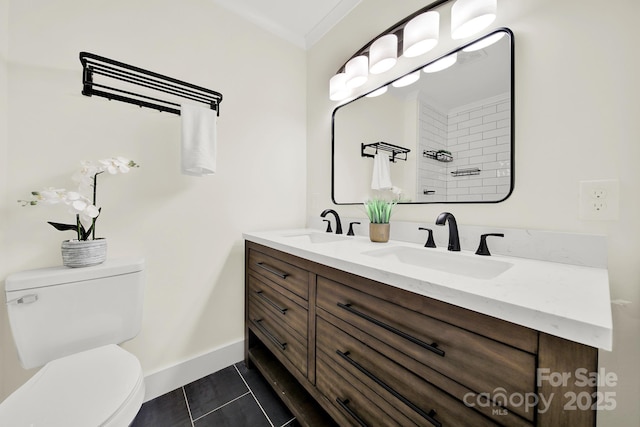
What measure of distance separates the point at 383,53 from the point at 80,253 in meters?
1.78

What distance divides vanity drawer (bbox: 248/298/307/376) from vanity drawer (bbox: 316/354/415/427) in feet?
0.41

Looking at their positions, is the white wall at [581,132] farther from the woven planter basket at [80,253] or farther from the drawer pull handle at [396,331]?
the woven planter basket at [80,253]

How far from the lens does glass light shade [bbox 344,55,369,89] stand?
152 cm

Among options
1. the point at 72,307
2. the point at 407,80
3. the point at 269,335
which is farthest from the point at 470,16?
the point at 72,307

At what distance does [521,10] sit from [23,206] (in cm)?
222

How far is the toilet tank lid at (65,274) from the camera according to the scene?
3.08 ft

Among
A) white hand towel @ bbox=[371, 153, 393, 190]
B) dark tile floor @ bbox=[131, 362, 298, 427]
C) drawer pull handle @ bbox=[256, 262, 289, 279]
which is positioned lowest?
dark tile floor @ bbox=[131, 362, 298, 427]

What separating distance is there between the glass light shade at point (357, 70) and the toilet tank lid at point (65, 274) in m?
1.59

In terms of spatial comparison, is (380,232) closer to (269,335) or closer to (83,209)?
(269,335)

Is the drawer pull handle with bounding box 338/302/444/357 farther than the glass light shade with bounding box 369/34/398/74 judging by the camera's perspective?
No

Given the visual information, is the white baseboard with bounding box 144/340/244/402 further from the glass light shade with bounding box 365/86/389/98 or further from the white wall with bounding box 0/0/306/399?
the glass light shade with bounding box 365/86/389/98

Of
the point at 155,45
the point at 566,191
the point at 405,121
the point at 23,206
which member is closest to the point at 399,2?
the point at 405,121

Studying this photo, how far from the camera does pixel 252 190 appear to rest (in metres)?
1.74

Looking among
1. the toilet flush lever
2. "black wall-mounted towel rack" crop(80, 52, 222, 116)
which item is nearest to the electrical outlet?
"black wall-mounted towel rack" crop(80, 52, 222, 116)
